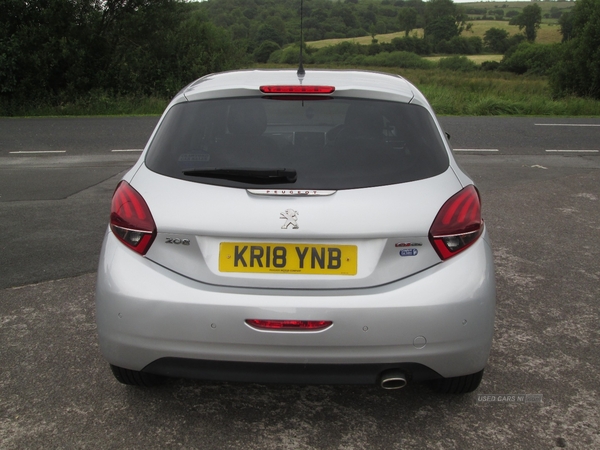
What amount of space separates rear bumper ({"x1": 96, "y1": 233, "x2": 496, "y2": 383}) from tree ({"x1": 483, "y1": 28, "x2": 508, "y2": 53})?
8792 centimetres

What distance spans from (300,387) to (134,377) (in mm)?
835

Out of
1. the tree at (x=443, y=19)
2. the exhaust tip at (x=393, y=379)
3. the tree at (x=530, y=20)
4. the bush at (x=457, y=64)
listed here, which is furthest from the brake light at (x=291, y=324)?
the tree at (x=530, y=20)

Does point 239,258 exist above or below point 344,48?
above

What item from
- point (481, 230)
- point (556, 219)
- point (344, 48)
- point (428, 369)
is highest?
point (481, 230)

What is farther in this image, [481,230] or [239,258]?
[481,230]

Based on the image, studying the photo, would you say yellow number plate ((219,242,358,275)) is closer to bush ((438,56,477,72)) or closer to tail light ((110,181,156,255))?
tail light ((110,181,156,255))

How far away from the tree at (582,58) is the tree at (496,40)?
58006 mm

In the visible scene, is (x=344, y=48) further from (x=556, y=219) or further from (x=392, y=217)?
(x=392, y=217)

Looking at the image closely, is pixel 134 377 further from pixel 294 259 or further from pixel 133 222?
pixel 294 259

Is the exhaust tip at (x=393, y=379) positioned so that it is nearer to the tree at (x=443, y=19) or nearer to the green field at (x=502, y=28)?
the green field at (x=502, y=28)

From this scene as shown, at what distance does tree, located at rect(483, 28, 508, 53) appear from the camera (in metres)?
85.2

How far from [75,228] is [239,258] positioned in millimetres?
4156

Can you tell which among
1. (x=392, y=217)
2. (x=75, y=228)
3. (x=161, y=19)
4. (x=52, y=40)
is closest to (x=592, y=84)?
(x=161, y=19)

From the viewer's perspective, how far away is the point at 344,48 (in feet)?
187
